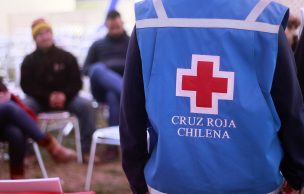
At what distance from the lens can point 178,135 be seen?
1134mm

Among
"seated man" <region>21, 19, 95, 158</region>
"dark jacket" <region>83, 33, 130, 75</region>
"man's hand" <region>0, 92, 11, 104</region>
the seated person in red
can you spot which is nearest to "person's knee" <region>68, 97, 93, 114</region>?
"seated man" <region>21, 19, 95, 158</region>

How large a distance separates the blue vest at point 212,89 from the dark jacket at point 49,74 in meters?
3.03

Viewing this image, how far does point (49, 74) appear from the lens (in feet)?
13.6

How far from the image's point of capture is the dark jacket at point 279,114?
1121 mm

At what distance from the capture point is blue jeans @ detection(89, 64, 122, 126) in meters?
4.09

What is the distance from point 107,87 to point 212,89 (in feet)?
10.1

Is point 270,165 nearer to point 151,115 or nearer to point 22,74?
point 151,115

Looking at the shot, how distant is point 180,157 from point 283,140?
26 cm

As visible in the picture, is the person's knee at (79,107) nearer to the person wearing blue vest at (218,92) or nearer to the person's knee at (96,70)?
the person's knee at (96,70)

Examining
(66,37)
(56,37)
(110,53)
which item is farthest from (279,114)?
(66,37)

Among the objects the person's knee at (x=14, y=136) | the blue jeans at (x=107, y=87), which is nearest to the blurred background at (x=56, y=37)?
the blue jeans at (x=107, y=87)

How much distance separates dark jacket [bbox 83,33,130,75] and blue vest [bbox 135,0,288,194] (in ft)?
10.4

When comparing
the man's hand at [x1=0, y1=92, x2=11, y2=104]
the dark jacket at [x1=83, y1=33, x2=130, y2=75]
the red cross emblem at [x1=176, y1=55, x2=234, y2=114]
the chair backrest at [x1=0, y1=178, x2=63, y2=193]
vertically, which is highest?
the red cross emblem at [x1=176, y1=55, x2=234, y2=114]

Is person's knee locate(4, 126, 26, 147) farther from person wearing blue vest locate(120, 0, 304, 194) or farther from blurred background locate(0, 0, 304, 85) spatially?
person wearing blue vest locate(120, 0, 304, 194)
